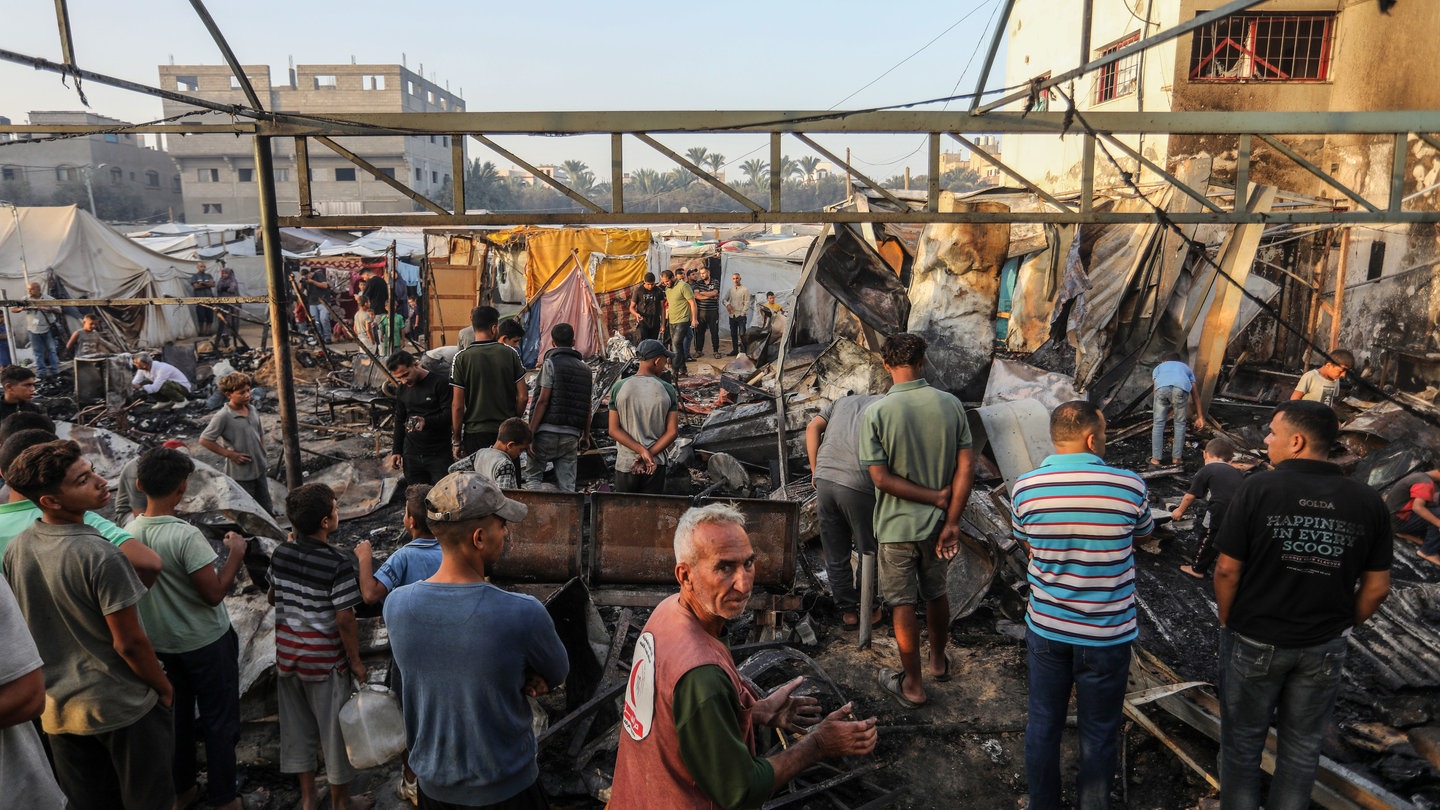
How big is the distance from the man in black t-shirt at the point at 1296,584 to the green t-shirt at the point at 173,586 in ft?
13.7

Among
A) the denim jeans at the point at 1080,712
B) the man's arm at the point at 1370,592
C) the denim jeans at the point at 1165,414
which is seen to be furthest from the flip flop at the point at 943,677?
the denim jeans at the point at 1165,414

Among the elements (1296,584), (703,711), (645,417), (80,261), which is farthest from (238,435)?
(80,261)

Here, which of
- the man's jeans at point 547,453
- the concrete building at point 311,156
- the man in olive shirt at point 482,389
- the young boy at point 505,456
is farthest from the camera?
the concrete building at point 311,156

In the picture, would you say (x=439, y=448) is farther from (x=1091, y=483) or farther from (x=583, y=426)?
(x=1091, y=483)

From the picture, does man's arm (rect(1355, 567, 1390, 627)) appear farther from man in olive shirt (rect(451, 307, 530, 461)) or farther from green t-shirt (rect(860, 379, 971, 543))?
man in olive shirt (rect(451, 307, 530, 461))

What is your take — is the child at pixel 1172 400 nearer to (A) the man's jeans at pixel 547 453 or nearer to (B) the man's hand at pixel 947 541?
(B) the man's hand at pixel 947 541

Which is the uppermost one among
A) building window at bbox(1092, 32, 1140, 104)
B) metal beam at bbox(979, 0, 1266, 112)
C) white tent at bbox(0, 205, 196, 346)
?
building window at bbox(1092, 32, 1140, 104)

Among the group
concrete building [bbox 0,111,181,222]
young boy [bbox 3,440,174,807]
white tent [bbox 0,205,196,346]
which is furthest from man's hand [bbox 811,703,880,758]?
concrete building [bbox 0,111,181,222]

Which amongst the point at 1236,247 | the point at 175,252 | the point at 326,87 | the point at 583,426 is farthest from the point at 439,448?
the point at 326,87

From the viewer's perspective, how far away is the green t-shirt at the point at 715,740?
6.15ft

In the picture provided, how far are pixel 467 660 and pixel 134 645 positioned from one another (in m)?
1.47

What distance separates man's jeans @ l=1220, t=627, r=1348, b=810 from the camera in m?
3.35

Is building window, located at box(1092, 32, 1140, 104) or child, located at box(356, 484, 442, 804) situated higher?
building window, located at box(1092, 32, 1140, 104)

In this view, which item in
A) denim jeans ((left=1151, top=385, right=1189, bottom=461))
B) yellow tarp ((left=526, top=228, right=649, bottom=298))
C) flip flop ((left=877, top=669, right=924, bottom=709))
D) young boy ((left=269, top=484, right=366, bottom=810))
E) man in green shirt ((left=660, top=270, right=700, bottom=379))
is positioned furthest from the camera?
yellow tarp ((left=526, top=228, right=649, bottom=298))
